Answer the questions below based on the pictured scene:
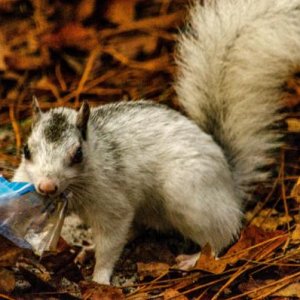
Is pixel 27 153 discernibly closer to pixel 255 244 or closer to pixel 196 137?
pixel 196 137

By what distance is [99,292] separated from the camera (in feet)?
9.11

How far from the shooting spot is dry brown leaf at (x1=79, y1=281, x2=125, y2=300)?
2.76m

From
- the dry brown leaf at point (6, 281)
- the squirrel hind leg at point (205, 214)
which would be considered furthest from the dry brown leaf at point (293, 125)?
the dry brown leaf at point (6, 281)

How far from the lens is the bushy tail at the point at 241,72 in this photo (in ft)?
10.7

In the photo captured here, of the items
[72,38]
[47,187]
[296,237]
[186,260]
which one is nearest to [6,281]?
[47,187]

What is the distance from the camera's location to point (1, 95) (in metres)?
4.23

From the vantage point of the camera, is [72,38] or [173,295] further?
[72,38]

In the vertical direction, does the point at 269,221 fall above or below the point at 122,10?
below

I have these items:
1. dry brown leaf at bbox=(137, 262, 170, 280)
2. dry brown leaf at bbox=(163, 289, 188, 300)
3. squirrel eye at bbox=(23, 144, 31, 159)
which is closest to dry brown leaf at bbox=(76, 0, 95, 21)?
squirrel eye at bbox=(23, 144, 31, 159)

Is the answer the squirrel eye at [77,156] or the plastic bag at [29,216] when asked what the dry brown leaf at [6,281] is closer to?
the plastic bag at [29,216]

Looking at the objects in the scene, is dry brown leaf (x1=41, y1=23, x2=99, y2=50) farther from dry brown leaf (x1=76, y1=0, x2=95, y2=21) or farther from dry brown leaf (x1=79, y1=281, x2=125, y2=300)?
dry brown leaf (x1=79, y1=281, x2=125, y2=300)

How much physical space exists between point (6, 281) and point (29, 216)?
0.92 feet

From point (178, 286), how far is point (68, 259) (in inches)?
17.7

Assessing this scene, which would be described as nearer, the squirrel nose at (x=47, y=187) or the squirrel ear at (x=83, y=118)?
the squirrel nose at (x=47, y=187)
